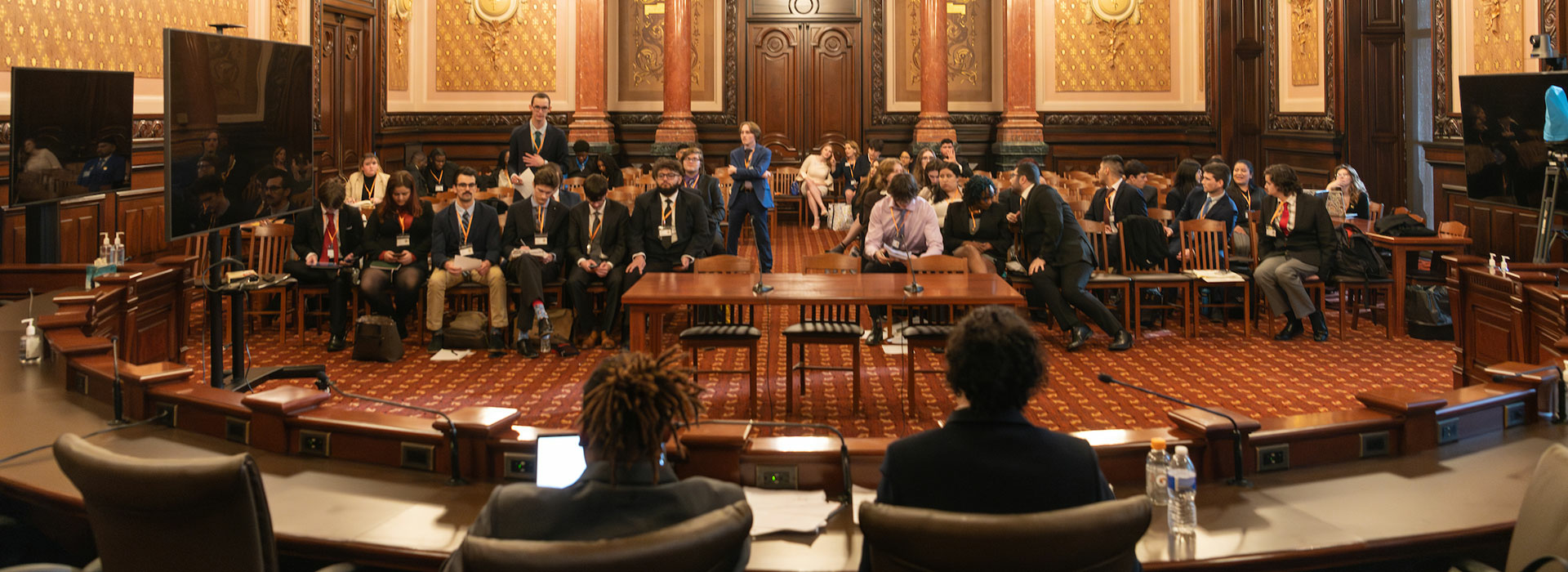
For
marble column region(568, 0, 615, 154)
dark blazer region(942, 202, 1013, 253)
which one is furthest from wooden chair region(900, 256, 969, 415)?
marble column region(568, 0, 615, 154)

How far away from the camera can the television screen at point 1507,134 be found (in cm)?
696

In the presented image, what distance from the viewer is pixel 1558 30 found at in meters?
8.49

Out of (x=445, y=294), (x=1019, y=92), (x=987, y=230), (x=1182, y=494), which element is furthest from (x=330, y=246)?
(x=1019, y=92)

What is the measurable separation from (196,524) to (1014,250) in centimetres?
668

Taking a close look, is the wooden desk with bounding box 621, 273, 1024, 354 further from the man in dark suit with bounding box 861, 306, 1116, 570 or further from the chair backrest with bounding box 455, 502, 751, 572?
the chair backrest with bounding box 455, 502, 751, 572

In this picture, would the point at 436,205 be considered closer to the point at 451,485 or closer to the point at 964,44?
the point at 451,485

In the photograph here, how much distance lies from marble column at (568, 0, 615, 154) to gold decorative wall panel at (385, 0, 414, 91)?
208 centimetres

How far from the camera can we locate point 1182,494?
9.61 feet

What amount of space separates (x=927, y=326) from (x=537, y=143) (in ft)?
17.4

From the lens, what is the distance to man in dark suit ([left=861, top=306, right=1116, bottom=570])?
2348 mm

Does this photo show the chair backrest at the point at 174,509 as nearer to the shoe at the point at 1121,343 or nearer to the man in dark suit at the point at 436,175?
the shoe at the point at 1121,343

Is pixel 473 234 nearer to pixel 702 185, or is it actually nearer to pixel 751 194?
pixel 702 185

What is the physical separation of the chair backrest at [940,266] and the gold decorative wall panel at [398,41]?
9393 millimetres

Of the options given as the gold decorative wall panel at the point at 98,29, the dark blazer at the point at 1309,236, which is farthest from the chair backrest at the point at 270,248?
the dark blazer at the point at 1309,236
